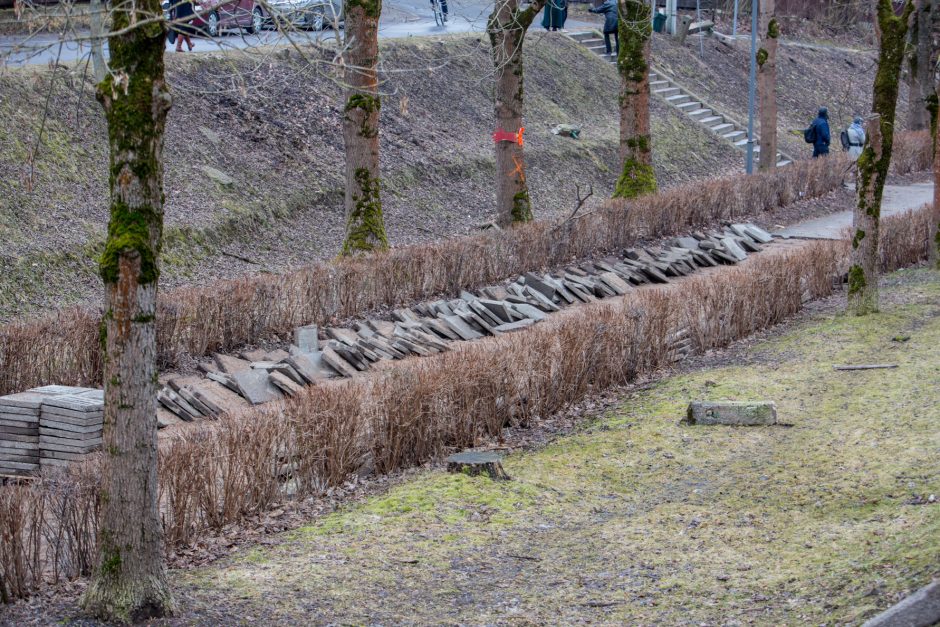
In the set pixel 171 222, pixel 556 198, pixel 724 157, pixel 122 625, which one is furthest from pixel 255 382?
pixel 724 157

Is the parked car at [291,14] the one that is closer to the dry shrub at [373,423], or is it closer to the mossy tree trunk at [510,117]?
the dry shrub at [373,423]

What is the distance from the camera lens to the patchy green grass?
223 inches

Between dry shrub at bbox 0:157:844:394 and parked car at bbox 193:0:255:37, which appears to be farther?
dry shrub at bbox 0:157:844:394

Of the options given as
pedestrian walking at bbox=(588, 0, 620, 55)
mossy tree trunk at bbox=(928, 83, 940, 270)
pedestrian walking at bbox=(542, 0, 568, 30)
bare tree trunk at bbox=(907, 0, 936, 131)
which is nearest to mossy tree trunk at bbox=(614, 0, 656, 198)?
mossy tree trunk at bbox=(928, 83, 940, 270)

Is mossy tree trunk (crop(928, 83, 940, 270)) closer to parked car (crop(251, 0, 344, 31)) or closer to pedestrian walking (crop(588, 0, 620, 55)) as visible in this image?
parked car (crop(251, 0, 344, 31))

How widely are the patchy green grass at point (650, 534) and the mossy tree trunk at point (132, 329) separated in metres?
0.43

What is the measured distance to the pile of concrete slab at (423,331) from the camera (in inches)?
404

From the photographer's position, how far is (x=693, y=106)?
1289 inches

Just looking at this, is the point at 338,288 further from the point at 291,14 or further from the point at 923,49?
the point at 923,49

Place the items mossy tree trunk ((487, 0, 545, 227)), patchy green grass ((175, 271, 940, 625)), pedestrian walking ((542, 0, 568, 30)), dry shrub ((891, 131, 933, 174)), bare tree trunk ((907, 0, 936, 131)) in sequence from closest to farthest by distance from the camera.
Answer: patchy green grass ((175, 271, 940, 625))
mossy tree trunk ((487, 0, 545, 227))
dry shrub ((891, 131, 933, 174))
bare tree trunk ((907, 0, 936, 131))
pedestrian walking ((542, 0, 568, 30))

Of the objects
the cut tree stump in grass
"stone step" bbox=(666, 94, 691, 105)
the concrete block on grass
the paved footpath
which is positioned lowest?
the paved footpath

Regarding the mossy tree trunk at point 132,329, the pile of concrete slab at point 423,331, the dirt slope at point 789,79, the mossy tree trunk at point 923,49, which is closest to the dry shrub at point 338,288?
the pile of concrete slab at point 423,331

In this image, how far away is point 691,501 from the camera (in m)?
7.58

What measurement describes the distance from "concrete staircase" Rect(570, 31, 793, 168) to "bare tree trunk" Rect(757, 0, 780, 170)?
612cm
